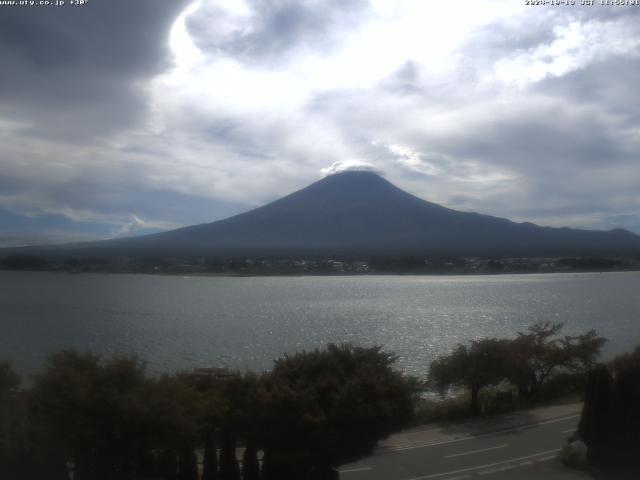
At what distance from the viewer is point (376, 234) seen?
105m

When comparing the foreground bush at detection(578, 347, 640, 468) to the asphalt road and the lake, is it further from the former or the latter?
the lake

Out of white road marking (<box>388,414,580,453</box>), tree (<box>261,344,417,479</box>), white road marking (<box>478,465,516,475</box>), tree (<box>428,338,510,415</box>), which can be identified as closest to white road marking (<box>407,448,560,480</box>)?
white road marking (<box>478,465,516,475</box>)

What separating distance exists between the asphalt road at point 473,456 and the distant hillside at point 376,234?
73.1 m

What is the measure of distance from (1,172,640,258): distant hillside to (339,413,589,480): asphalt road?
240 feet

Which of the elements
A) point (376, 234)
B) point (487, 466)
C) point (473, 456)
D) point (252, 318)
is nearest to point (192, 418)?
point (487, 466)

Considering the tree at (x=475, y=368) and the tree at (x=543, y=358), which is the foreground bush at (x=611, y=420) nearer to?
the tree at (x=475, y=368)

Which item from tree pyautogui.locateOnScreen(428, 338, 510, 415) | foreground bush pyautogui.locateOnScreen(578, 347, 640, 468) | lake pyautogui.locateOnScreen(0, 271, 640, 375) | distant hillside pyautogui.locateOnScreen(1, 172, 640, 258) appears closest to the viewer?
foreground bush pyautogui.locateOnScreen(578, 347, 640, 468)

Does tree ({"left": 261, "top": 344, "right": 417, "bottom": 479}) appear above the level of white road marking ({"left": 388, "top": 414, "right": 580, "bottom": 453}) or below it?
above

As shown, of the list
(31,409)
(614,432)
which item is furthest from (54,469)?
(614,432)

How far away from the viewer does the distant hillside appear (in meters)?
92.6

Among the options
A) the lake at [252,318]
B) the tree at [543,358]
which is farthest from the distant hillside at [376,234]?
the tree at [543,358]

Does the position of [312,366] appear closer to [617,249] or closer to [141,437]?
[141,437]

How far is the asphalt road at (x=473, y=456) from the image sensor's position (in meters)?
8.66

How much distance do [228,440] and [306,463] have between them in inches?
39.1
